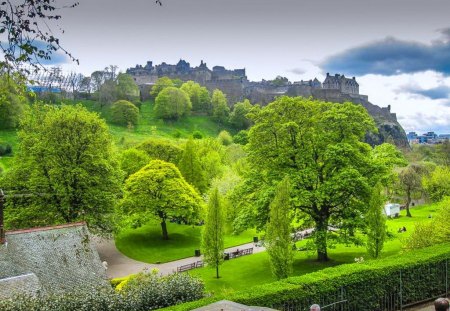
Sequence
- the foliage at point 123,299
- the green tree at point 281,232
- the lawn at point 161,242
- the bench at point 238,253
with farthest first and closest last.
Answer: the lawn at point 161,242, the bench at point 238,253, the green tree at point 281,232, the foliage at point 123,299

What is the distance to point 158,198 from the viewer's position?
44.9 meters

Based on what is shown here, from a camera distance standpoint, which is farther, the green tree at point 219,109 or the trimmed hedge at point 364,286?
the green tree at point 219,109

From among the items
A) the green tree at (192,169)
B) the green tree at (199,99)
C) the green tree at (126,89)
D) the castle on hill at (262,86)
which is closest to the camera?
the green tree at (192,169)

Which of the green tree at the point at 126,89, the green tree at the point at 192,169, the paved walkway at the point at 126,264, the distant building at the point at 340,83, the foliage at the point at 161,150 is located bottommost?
the paved walkway at the point at 126,264

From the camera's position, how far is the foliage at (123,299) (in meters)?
15.0

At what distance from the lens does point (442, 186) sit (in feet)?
214

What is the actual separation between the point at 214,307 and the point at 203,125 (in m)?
125

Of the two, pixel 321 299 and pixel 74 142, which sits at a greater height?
pixel 74 142

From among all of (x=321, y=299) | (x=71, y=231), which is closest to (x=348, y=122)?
(x=321, y=299)

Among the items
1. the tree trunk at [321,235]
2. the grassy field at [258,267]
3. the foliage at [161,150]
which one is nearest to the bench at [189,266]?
the grassy field at [258,267]

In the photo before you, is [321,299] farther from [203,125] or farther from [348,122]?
[203,125]

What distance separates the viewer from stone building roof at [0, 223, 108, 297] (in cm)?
2198

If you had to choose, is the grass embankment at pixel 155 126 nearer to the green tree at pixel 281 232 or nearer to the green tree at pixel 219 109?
the green tree at pixel 219 109

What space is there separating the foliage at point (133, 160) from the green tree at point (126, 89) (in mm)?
76615
